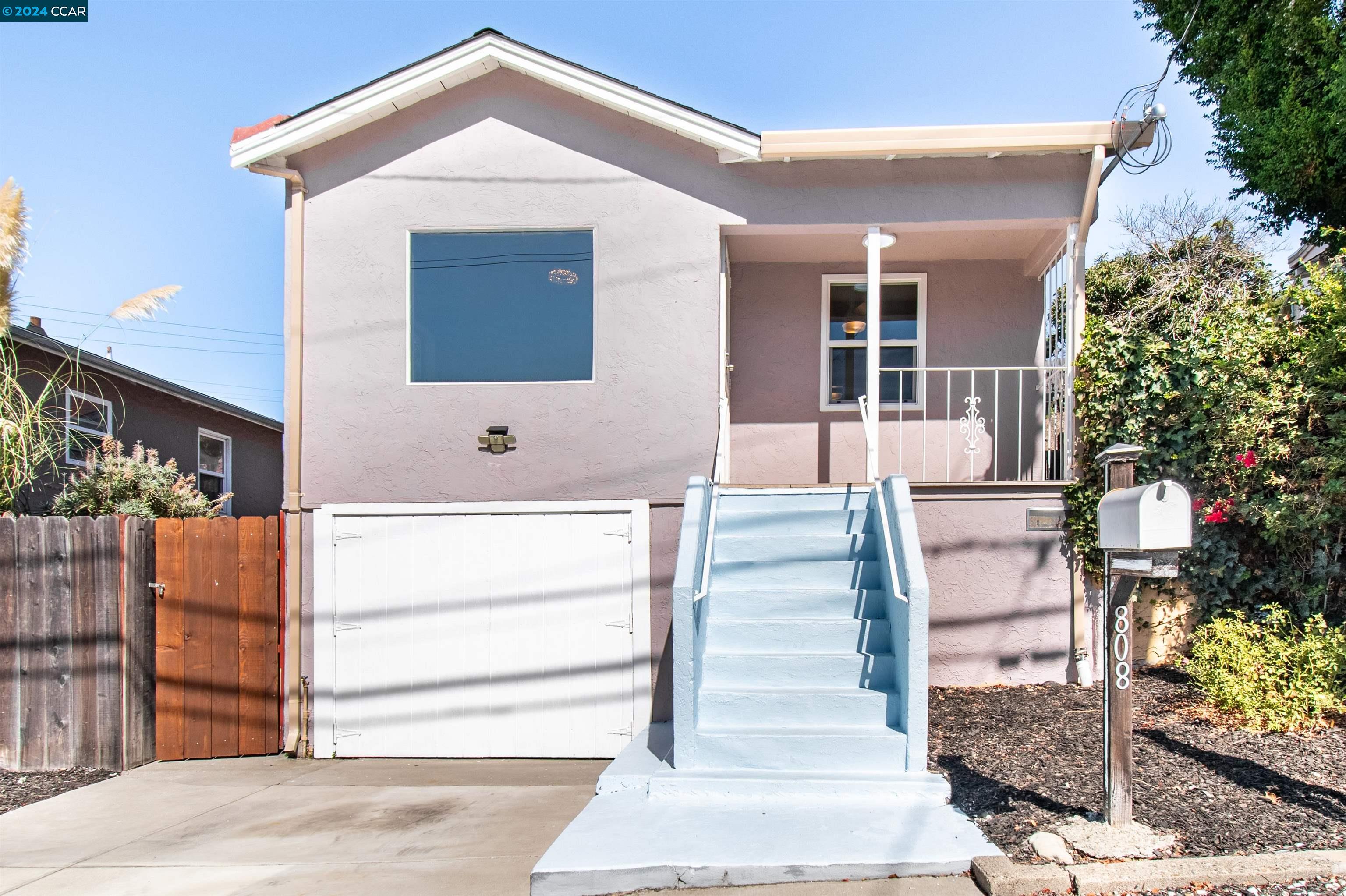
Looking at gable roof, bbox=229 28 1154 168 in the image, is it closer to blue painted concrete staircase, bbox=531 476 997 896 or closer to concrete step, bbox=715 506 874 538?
blue painted concrete staircase, bbox=531 476 997 896

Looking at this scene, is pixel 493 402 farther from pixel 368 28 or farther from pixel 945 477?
pixel 368 28

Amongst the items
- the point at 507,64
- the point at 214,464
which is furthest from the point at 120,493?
the point at 214,464

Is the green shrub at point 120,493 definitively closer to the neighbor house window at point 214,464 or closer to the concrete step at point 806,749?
the concrete step at point 806,749

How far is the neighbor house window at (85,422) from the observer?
938 centimetres

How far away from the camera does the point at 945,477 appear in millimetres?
8055

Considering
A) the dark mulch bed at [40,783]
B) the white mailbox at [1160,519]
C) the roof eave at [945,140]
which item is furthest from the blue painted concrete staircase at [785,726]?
the dark mulch bed at [40,783]

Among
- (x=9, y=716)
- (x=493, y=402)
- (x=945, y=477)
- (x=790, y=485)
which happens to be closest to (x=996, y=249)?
(x=945, y=477)

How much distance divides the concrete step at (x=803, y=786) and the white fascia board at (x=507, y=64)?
4.44 metres

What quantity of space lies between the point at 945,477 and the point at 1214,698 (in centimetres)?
300

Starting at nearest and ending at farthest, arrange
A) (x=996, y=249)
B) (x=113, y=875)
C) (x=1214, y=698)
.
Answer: (x=113, y=875), (x=1214, y=698), (x=996, y=249)

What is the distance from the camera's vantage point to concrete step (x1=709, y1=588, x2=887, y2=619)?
17.9ft

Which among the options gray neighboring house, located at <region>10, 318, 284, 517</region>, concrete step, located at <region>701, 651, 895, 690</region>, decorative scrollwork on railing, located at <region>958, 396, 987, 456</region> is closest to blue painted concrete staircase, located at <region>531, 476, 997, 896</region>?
concrete step, located at <region>701, 651, 895, 690</region>

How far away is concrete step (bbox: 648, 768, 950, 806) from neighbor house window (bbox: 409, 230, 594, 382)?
10.8 feet

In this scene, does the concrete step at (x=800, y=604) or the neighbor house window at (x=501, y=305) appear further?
the neighbor house window at (x=501, y=305)
